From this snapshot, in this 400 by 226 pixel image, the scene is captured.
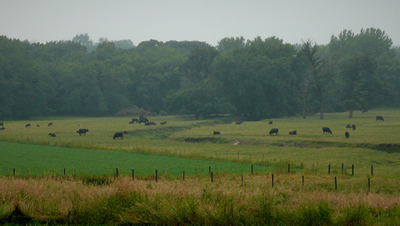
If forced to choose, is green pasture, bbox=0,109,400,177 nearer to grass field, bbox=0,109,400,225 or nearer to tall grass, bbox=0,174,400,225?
grass field, bbox=0,109,400,225

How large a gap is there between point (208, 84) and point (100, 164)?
7708 cm

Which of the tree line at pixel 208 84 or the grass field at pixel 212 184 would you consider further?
the tree line at pixel 208 84

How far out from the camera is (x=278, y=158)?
3631 cm

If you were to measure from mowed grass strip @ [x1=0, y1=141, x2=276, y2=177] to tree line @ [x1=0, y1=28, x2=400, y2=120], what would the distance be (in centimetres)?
6089

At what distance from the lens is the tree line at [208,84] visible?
3676 inches

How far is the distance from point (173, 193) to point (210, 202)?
188 centimetres

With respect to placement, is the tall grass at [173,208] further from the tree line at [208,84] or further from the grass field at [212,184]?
the tree line at [208,84]

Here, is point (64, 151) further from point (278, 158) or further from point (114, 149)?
point (278, 158)

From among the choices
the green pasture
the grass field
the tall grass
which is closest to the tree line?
the green pasture

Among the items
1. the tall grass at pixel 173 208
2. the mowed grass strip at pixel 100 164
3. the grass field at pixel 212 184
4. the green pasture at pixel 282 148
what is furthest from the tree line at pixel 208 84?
the tall grass at pixel 173 208

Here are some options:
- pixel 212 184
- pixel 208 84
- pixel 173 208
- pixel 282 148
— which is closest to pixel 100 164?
pixel 212 184

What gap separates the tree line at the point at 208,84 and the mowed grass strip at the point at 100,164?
60888 mm

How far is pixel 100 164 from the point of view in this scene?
106ft

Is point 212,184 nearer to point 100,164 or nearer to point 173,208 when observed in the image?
point 173,208
